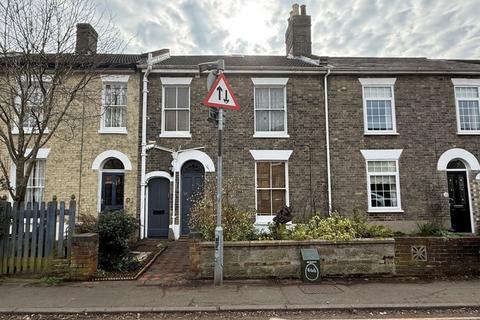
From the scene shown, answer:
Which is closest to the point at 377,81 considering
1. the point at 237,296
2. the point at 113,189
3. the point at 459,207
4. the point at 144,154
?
the point at 459,207

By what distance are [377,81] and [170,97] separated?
8422 millimetres

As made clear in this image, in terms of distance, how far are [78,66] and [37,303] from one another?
6.78 metres

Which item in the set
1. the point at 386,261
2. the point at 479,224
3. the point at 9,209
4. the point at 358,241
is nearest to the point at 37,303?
the point at 9,209

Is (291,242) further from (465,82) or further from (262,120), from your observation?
(465,82)

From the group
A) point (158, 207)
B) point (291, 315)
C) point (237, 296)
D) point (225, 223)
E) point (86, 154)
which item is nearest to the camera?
point (291, 315)

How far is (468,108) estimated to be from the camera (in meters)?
13.6

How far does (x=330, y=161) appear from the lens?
12891 mm

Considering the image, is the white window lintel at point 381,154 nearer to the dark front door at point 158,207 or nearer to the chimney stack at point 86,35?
the dark front door at point 158,207

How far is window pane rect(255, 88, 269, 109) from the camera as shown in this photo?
523 inches

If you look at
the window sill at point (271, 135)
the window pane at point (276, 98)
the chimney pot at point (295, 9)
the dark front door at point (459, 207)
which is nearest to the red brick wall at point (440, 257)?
the window sill at point (271, 135)

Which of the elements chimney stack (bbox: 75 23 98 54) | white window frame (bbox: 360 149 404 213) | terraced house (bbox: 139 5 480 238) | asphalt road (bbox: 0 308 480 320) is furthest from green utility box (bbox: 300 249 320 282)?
chimney stack (bbox: 75 23 98 54)

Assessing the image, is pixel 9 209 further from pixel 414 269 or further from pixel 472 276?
pixel 472 276

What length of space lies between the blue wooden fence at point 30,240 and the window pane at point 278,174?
7527 millimetres

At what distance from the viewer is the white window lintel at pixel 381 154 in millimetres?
12922
